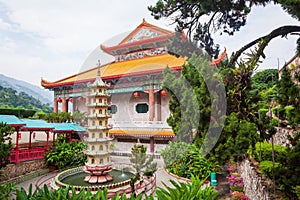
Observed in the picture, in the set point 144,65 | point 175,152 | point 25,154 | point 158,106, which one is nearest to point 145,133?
point 158,106

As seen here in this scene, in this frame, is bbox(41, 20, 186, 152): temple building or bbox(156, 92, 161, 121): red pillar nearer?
bbox(41, 20, 186, 152): temple building

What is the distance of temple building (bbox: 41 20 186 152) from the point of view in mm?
13320

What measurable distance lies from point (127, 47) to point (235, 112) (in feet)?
48.3

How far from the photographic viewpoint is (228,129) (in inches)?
164

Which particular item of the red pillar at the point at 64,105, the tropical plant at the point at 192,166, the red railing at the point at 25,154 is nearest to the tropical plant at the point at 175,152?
the tropical plant at the point at 192,166

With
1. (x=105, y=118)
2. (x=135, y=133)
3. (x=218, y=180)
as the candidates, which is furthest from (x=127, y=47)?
(x=218, y=180)

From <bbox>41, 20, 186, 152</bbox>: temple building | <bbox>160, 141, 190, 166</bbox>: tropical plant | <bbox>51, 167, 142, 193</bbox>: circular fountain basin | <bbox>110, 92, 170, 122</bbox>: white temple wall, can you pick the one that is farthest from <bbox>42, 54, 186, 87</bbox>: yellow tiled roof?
<bbox>51, 167, 142, 193</bbox>: circular fountain basin

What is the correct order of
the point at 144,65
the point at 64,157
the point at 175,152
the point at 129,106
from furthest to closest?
the point at 129,106 < the point at 144,65 < the point at 64,157 < the point at 175,152

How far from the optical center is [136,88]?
48.1 ft

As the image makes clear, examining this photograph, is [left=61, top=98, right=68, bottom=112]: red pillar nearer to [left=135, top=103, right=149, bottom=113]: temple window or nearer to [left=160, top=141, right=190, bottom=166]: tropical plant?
[left=135, top=103, right=149, bottom=113]: temple window

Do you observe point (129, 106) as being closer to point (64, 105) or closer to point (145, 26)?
point (64, 105)

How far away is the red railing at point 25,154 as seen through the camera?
9945 millimetres

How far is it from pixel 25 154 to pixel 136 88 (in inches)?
278

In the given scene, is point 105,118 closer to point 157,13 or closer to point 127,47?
point 157,13
